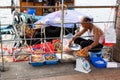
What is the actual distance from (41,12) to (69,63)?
5620 mm

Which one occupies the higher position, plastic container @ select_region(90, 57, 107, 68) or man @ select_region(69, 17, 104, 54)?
man @ select_region(69, 17, 104, 54)

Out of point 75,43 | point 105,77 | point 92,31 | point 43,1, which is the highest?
point 43,1

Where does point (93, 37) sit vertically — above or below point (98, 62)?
above

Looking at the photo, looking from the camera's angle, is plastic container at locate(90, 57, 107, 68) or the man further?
the man

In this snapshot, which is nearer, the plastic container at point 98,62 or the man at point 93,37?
the plastic container at point 98,62

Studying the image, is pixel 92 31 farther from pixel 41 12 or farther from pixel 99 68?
pixel 41 12

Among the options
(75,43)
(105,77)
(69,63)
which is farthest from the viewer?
(75,43)

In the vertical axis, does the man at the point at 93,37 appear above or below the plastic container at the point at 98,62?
above

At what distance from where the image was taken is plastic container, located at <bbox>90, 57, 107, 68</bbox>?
2.75m

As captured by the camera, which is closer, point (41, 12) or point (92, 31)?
point (92, 31)

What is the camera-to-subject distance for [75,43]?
3438mm

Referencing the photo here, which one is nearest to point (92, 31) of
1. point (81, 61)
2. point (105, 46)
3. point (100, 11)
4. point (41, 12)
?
point (105, 46)

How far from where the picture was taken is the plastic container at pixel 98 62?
275 cm

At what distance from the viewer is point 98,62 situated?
2.78 metres
